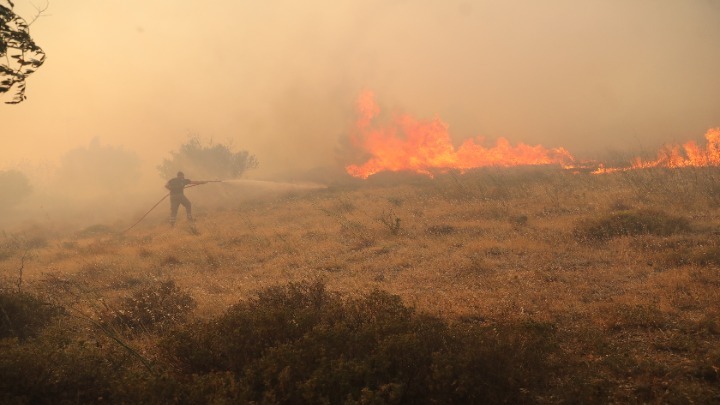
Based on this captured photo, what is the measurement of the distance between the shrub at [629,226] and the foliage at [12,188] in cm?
5416

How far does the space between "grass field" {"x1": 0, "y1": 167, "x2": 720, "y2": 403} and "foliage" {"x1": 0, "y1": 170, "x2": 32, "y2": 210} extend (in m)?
34.9

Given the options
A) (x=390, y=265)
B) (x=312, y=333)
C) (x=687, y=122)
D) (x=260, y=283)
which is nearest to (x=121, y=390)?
(x=312, y=333)

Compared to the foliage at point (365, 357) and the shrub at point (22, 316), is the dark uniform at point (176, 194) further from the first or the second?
the foliage at point (365, 357)

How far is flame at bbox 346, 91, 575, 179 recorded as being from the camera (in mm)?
25578

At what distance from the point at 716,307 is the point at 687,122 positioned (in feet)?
135

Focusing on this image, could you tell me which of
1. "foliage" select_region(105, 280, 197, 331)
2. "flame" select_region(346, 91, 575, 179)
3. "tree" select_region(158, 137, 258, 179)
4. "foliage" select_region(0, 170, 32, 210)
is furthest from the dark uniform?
"foliage" select_region(0, 170, 32, 210)

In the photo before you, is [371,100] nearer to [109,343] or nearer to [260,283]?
[260,283]

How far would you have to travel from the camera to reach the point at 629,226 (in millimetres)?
11188

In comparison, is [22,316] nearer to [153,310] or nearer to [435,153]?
[153,310]

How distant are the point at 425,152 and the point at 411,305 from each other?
19.2 m

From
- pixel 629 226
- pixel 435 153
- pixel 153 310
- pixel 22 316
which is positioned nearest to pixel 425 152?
pixel 435 153

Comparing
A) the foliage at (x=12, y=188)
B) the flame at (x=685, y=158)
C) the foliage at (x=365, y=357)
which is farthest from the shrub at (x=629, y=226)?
the foliage at (x=12, y=188)

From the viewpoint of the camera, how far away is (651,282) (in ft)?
Result: 25.6

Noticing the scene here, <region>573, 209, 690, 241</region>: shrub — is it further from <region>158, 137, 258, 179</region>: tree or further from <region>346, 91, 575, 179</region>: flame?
<region>158, 137, 258, 179</region>: tree
